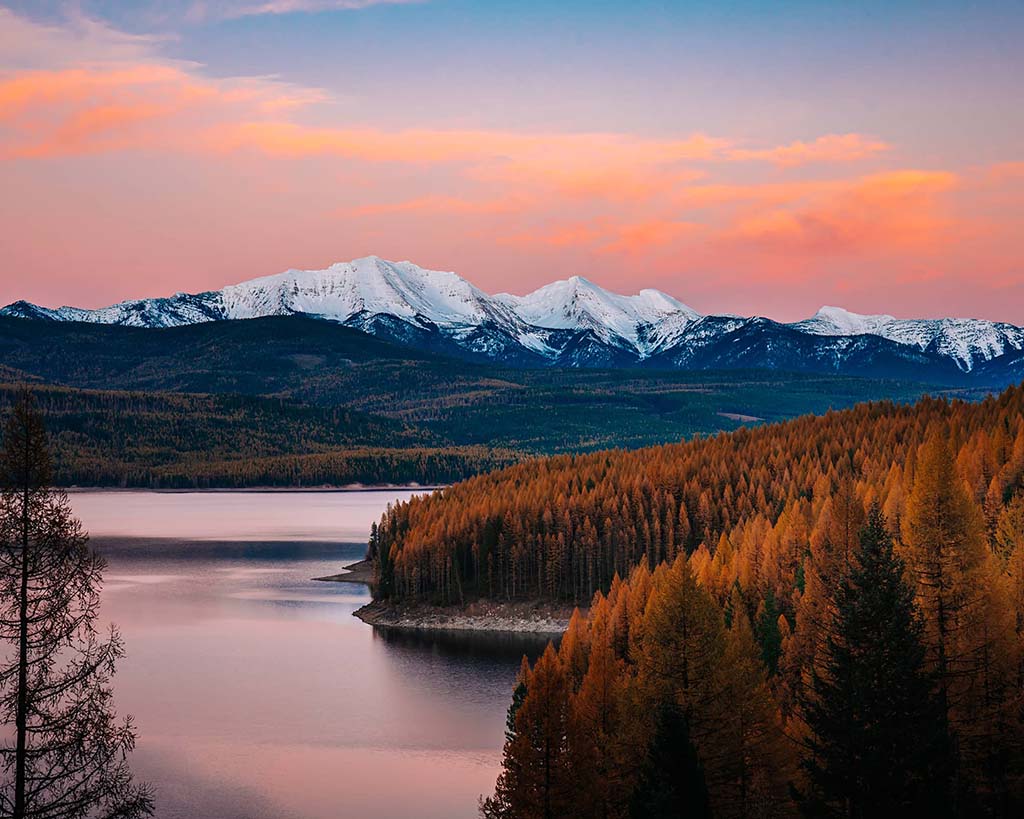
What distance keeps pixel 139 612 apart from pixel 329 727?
191ft

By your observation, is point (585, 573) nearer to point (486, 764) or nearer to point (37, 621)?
point (486, 764)

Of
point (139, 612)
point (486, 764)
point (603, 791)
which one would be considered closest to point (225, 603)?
point (139, 612)

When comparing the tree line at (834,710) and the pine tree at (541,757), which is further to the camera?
the pine tree at (541,757)

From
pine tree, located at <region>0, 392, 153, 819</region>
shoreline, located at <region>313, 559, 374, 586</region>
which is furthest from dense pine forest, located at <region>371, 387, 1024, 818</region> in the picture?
shoreline, located at <region>313, 559, 374, 586</region>

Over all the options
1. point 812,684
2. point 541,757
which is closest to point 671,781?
point 541,757

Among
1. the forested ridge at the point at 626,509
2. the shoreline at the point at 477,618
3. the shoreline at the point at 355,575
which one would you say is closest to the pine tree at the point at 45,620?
the forested ridge at the point at 626,509

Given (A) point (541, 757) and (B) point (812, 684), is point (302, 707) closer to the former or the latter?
(A) point (541, 757)

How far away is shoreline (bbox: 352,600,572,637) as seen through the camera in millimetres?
126125

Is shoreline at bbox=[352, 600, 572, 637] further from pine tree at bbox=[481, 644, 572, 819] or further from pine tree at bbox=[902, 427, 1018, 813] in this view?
pine tree at bbox=[481, 644, 572, 819]

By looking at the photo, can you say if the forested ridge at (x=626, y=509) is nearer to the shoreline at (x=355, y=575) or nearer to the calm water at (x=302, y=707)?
the shoreline at (x=355, y=575)

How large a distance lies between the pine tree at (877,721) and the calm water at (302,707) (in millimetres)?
31303

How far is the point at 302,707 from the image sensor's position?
9094 centimetres

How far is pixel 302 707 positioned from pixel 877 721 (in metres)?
62.6

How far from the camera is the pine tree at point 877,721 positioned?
36062 mm
